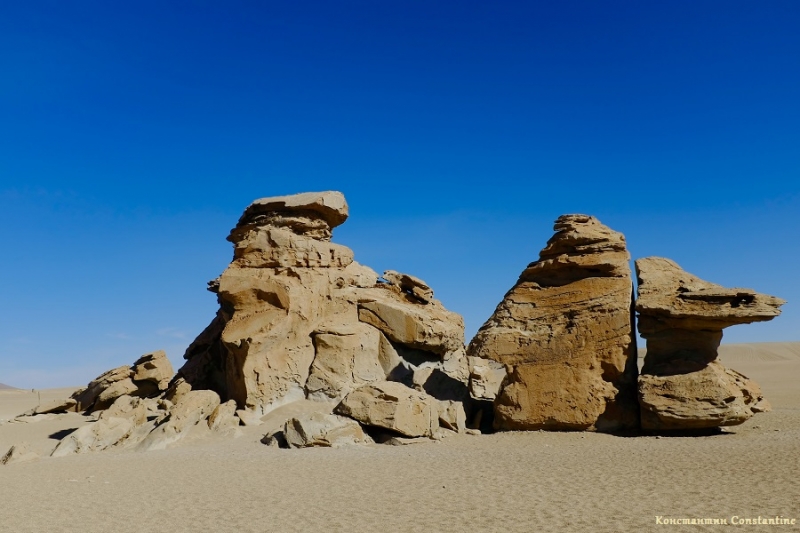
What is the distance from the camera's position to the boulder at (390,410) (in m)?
15.1

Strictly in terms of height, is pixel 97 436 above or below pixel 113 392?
below

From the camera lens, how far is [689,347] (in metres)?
15.8

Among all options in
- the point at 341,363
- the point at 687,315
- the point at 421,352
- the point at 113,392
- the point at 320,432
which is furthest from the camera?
the point at 113,392

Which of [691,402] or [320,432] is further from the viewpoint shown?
[320,432]

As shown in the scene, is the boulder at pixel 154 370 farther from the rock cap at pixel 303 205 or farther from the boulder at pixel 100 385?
the rock cap at pixel 303 205

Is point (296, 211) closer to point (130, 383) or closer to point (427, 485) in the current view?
point (130, 383)

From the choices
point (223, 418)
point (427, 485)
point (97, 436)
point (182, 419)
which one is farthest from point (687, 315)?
point (97, 436)

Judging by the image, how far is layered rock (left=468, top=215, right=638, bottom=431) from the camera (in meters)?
15.8

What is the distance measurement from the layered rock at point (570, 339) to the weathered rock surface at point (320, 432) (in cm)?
402

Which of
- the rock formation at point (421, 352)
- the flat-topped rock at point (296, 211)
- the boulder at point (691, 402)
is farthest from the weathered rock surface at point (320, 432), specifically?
the flat-topped rock at point (296, 211)

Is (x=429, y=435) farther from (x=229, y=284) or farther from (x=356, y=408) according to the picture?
(x=229, y=284)

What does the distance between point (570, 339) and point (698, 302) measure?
3177 mm

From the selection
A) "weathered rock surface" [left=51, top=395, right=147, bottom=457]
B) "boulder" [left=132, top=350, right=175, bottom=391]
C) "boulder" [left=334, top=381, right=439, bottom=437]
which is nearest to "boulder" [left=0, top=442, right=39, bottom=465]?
"weathered rock surface" [left=51, top=395, right=147, bottom=457]

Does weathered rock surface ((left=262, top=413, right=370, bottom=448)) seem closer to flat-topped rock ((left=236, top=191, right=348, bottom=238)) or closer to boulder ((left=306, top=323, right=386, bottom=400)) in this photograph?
boulder ((left=306, top=323, right=386, bottom=400))
